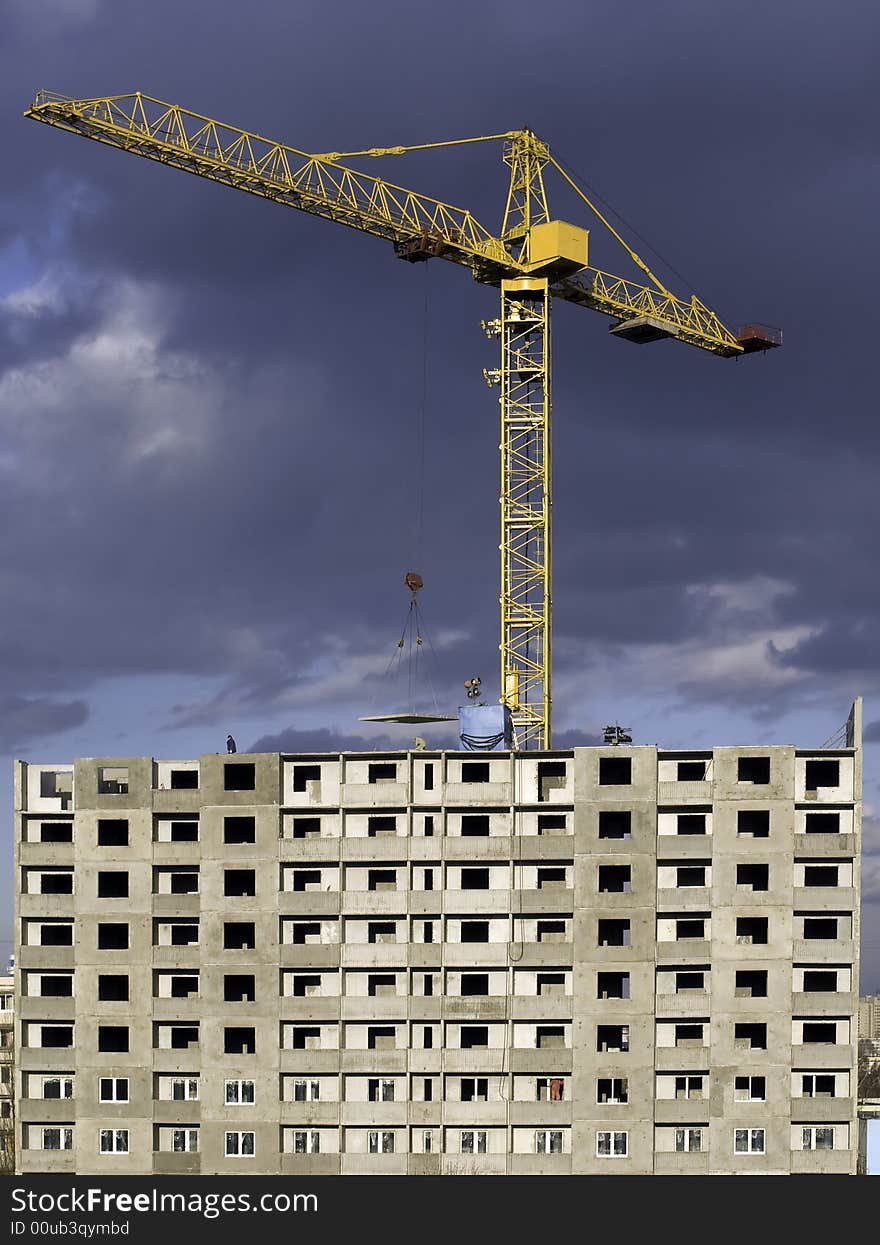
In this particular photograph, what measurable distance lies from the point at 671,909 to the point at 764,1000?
8601 millimetres

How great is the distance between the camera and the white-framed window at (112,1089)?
128 m

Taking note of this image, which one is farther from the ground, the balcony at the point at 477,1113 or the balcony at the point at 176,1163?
the balcony at the point at 477,1113

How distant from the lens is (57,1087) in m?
129

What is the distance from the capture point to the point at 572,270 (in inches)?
6393

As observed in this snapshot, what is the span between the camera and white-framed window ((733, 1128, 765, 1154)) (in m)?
123

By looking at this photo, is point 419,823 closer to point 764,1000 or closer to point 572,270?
point 764,1000

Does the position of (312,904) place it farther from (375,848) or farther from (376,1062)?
(376,1062)

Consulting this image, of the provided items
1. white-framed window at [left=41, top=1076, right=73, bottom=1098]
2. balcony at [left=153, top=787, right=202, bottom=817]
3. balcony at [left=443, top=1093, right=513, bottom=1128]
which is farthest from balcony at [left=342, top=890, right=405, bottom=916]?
white-framed window at [left=41, top=1076, right=73, bottom=1098]

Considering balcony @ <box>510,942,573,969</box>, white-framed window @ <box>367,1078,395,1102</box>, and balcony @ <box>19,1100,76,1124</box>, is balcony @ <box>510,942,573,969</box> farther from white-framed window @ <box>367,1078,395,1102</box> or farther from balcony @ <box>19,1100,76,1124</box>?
balcony @ <box>19,1100,76,1124</box>

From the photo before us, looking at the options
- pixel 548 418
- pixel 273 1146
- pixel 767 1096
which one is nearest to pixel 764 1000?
pixel 767 1096

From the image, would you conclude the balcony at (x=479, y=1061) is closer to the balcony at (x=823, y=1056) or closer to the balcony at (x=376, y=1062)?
the balcony at (x=376, y=1062)

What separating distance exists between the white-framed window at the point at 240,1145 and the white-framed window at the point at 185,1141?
239 cm

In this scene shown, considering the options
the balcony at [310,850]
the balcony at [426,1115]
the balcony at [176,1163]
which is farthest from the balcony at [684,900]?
the balcony at [176,1163]
